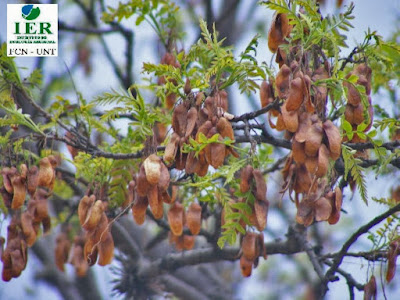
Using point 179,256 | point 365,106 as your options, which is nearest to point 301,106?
point 365,106

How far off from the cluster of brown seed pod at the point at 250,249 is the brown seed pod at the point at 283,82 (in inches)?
30.4

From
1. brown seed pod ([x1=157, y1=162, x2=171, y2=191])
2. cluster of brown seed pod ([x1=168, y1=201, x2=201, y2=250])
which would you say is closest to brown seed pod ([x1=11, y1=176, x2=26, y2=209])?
cluster of brown seed pod ([x1=168, y1=201, x2=201, y2=250])

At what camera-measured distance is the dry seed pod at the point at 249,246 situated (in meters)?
2.88

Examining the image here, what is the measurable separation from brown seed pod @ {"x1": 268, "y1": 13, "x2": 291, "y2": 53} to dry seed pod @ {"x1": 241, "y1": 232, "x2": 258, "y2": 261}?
80 centimetres

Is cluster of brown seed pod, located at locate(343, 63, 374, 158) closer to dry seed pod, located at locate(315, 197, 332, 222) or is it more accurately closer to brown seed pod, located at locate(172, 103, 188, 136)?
dry seed pod, located at locate(315, 197, 332, 222)

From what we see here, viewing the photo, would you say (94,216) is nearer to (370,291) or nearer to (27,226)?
(27,226)

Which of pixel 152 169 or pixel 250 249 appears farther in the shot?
pixel 250 249

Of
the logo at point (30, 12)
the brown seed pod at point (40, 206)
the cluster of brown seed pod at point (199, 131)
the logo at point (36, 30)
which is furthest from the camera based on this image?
the logo at point (30, 12)

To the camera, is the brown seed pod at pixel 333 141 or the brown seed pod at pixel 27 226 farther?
the brown seed pod at pixel 27 226

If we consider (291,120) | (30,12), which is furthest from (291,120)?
(30,12)

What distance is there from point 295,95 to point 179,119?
430 mm

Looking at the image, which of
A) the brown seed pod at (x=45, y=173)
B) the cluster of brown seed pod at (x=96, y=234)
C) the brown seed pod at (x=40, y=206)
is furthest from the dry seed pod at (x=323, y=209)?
the brown seed pod at (x=40, y=206)

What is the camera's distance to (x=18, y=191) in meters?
2.83

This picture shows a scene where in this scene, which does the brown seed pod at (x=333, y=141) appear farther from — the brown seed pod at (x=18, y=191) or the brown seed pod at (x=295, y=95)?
the brown seed pod at (x=18, y=191)
